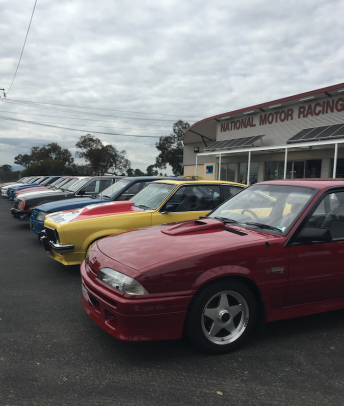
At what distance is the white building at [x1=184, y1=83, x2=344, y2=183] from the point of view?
1700 centimetres

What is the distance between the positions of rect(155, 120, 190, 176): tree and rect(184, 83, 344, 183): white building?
81.8ft

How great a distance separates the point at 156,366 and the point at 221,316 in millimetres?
676

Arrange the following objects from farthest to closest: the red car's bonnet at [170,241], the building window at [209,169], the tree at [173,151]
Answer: the tree at [173,151] < the building window at [209,169] < the red car's bonnet at [170,241]

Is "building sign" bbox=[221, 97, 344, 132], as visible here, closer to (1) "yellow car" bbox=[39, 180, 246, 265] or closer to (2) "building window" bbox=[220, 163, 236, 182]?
(2) "building window" bbox=[220, 163, 236, 182]

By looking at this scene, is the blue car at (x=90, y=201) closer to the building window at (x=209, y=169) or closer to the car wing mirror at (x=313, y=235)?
the car wing mirror at (x=313, y=235)

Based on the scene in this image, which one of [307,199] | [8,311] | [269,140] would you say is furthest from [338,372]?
[269,140]

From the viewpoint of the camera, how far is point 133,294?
2826mm

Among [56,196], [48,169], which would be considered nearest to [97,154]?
[48,169]

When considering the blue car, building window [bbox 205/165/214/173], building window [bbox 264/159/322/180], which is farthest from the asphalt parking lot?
building window [bbox 205/165/214/173]

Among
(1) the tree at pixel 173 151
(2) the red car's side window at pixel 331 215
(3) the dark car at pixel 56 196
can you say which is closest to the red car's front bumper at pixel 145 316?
(2) the red car's side window at pixel 331 215

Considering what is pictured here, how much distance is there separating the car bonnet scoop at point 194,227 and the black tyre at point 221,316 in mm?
726

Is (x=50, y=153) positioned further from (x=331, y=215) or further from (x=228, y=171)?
(x=331, y=215)

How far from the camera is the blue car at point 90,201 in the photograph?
766cm

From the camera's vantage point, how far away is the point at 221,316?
3041mm
